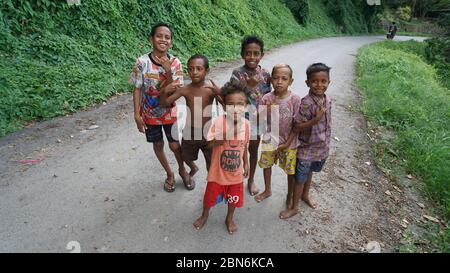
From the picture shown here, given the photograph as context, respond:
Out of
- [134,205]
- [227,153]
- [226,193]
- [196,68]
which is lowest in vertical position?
[134,205]

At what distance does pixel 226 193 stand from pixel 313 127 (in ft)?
3.46

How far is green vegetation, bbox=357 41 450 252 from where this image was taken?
13.3ft

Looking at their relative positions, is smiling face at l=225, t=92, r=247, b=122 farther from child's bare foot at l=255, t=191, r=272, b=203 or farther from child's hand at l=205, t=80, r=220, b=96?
child's bare foot at l=255, t=191, r=272, b=203

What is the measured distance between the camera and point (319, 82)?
9.25 feet

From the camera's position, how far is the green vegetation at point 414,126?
4043 mm

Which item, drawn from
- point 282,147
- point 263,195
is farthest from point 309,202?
point 282,147

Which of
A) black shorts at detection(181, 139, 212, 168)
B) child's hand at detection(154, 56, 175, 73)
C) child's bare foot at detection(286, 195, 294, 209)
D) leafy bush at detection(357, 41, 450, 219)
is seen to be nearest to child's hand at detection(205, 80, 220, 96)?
child's hand at detection(154, 56, 175, 73)

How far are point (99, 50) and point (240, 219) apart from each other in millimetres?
6366

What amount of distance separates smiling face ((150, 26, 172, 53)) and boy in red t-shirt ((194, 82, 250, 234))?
801 millimetres

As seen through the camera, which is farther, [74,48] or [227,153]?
[74,48]

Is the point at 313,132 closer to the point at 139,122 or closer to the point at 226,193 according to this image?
the point at 226,193

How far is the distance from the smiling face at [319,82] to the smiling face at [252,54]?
603 millimetres

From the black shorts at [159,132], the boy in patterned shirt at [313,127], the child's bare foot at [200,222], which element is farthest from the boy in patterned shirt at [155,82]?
the boy in patterned shirt at [313,127]

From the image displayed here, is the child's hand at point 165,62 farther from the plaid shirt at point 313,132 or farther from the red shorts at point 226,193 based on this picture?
the plaid shirt at point 313,132
